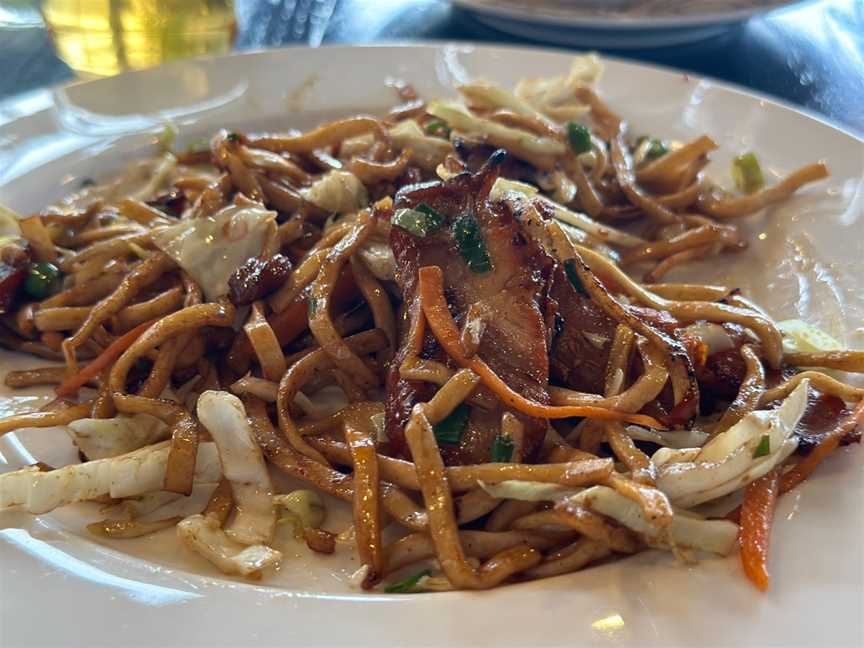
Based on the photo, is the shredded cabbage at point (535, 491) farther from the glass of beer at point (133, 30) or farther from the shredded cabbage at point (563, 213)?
the glass of beer at point (133, 30)

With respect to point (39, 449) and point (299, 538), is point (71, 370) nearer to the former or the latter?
point (39, 449)

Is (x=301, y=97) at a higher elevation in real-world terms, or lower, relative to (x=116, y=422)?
higher

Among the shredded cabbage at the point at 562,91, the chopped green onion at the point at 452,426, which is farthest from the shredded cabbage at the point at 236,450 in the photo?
the shredded cabbage at the point at 562,91

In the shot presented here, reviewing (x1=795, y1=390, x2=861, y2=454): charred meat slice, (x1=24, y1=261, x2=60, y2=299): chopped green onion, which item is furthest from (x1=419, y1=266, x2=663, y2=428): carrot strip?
(x1=24, y1=261, x2=60, y2=299): chopped green onion

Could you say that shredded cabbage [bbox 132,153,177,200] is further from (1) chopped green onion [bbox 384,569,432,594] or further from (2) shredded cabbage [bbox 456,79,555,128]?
(1) chopped green onion [bbox 384,569,432,594]

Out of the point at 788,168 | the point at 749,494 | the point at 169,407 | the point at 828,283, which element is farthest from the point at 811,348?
the point at 169,407

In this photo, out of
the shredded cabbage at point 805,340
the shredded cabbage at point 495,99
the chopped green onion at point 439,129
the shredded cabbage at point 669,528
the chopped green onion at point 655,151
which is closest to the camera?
the shredded cabbage at point 669,528
